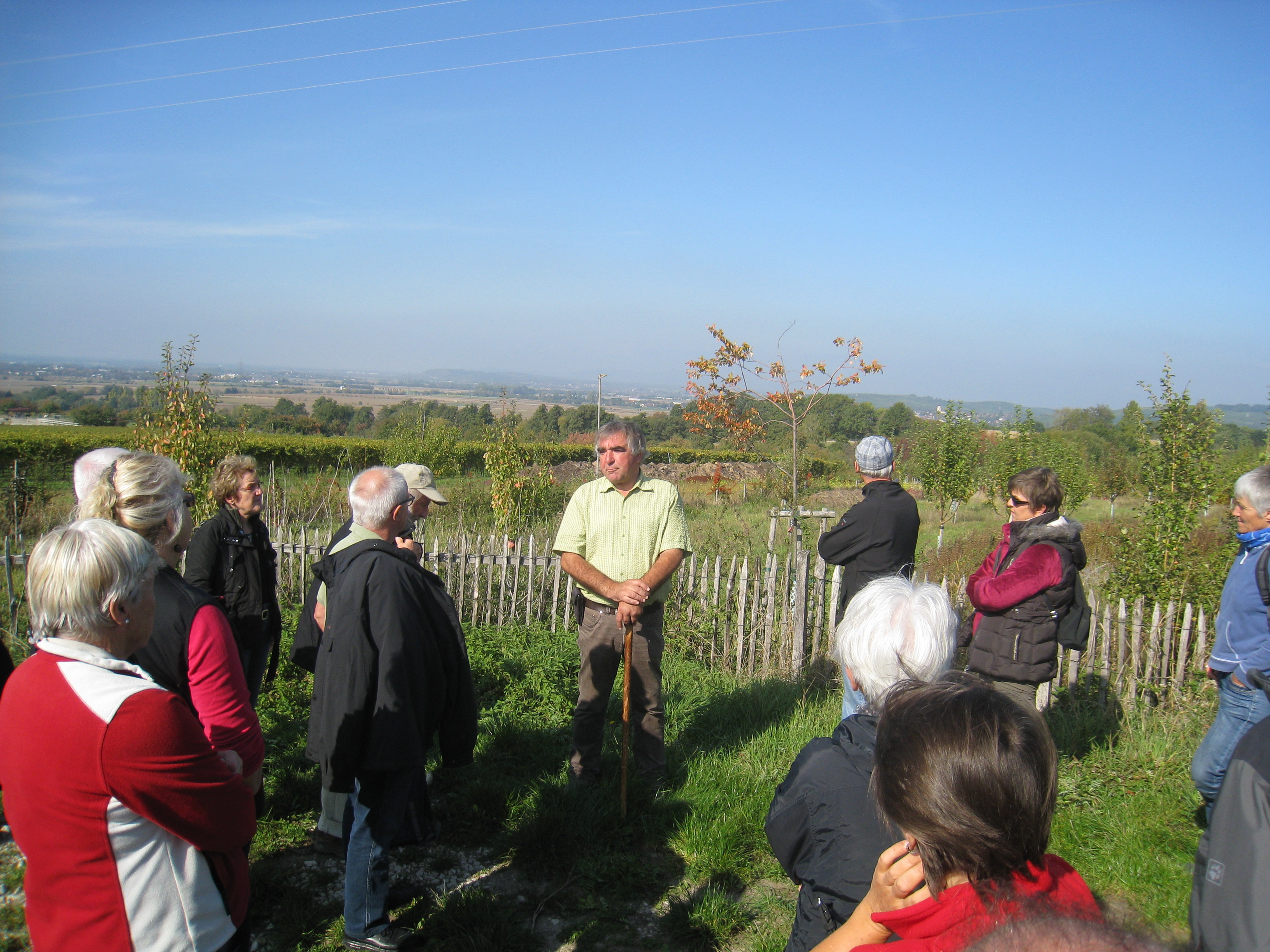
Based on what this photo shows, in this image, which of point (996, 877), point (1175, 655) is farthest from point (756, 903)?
point (1175, 655)

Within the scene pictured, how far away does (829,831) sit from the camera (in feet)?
5.57

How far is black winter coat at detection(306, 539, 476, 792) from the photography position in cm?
265

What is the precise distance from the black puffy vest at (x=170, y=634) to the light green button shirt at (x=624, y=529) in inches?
80.0

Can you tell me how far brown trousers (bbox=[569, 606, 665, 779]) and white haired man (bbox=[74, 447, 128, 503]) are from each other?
7.64 ft

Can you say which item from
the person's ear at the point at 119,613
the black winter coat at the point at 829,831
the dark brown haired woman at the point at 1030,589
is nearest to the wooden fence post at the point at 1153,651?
the dark brown haired woman at the point at 1030,589

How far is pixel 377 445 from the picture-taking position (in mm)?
31938

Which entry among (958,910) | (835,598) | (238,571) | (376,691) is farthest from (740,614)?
(958,910)

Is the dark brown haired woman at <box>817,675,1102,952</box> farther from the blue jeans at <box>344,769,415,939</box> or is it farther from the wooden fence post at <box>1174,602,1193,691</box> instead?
the wooden fence post at <box>1174,602,1193,691</box>

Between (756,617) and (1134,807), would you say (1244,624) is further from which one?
(756,617)

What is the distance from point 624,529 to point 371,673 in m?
1.69

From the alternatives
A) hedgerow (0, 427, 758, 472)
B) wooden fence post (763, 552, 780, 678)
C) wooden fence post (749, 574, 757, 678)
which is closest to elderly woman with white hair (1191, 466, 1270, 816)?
wooden fence post (763, 552, 780, 678)

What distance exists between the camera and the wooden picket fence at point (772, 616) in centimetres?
563

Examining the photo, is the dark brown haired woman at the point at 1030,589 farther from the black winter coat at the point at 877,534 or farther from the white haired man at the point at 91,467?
the white haired man at the point at 91,467

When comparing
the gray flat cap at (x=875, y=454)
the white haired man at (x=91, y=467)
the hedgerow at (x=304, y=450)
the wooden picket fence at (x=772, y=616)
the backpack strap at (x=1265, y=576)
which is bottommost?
the hedgerow at (x=304, y=450)
